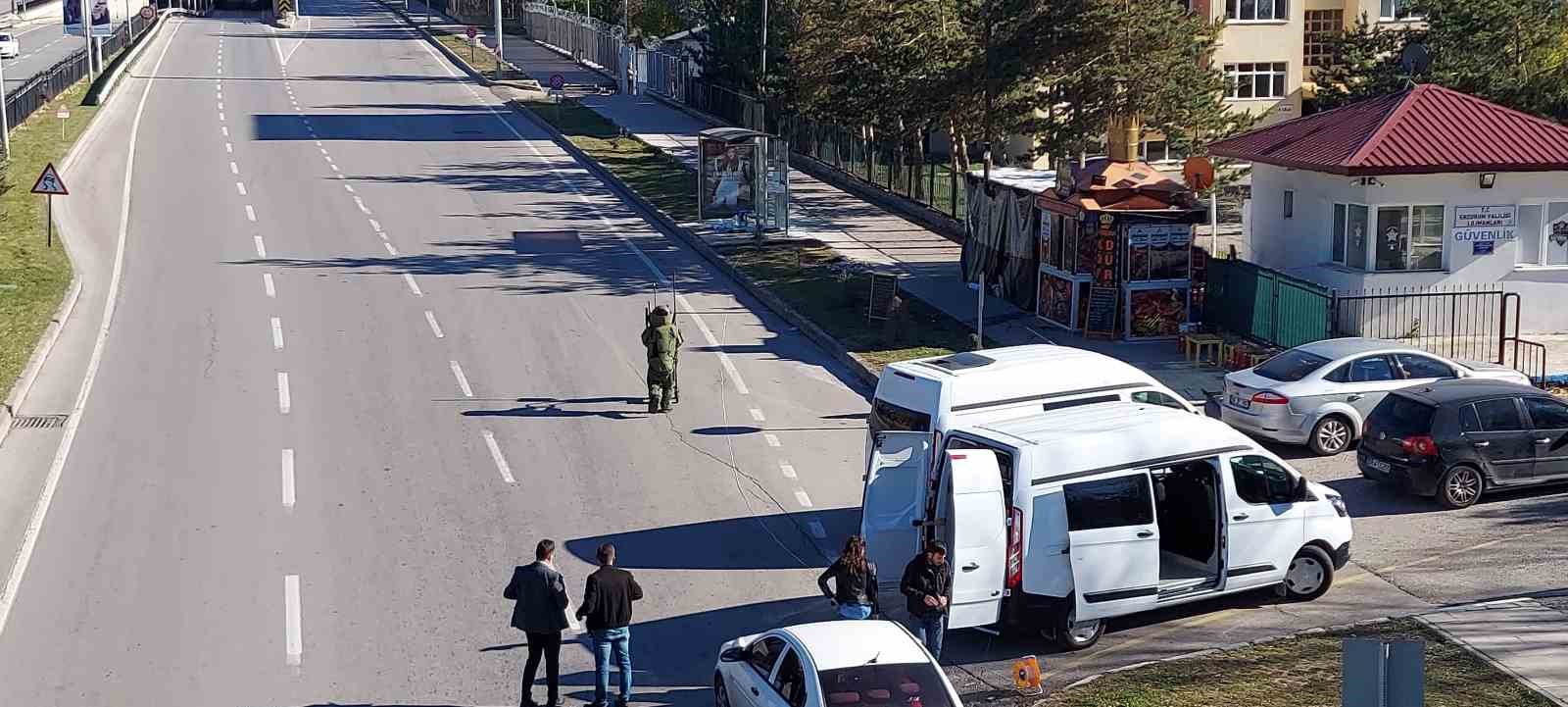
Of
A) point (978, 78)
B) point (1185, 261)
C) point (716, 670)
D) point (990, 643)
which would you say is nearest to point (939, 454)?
point (990, 643)

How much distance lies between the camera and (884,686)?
12250mm

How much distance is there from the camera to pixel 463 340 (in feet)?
95.7

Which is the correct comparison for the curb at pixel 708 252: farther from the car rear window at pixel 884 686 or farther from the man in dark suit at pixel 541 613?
the car rear window at pixel 884 686

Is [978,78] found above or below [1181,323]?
above

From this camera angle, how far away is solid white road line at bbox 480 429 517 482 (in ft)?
71.5

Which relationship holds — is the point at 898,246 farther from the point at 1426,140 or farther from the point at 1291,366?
the point at 1291,366

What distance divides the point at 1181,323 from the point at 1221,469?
1333 centimetres

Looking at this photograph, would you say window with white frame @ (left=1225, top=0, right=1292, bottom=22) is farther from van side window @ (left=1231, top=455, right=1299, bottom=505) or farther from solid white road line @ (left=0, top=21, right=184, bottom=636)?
van side window @ (left=1231, top=455, right=1299, bottom=505)

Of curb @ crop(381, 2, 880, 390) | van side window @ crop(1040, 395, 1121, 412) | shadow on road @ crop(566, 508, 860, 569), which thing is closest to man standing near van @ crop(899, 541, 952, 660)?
van side window @ crop(1040, 395, 1121, 412)

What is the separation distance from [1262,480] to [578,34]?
68.3 metres

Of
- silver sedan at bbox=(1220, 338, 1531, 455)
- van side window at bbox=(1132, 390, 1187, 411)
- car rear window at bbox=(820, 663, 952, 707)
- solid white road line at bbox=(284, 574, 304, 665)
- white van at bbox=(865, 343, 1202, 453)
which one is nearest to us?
car rear window at bbox=(820, 663, 952, 707)

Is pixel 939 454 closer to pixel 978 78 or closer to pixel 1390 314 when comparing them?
pixel 1390 314

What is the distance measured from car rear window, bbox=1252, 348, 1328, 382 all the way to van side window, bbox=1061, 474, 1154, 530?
7.62 m

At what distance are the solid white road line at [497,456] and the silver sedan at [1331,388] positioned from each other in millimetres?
9282
